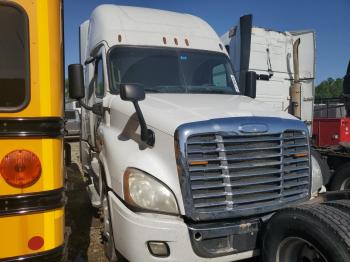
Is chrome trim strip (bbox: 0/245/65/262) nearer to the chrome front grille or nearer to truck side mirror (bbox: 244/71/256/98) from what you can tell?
the chrome front grille

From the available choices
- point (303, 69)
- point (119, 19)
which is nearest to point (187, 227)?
point (119, 19)

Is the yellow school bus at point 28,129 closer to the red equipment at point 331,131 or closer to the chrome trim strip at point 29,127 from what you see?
the chrome trim strip at point 29,127

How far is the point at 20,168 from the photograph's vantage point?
9.34 feet

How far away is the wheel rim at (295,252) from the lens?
11.1 feet

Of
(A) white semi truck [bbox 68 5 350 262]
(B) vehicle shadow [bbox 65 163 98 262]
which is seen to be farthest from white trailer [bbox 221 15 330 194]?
(A) white semi truck [bbox 68 5 350 262]

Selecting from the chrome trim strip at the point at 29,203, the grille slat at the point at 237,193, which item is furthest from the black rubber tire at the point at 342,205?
the chrome trim strip at the point at 29,203

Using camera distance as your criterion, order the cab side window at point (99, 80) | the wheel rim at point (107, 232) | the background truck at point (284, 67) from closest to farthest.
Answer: the wheel rim at point (107, 232) < the cab side window at point (99, 80) < the background truck at point (284, 67)

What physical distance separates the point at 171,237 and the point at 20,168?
1.41 metres

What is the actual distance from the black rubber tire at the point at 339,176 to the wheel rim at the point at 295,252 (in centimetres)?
393

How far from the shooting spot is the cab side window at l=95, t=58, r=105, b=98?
5406 millimetres

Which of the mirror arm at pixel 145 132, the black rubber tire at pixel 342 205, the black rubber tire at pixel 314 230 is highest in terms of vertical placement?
the mirror arm at pixel 145 132

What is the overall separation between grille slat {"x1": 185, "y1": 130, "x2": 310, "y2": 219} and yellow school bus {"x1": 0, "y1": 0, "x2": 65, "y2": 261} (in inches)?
49.1

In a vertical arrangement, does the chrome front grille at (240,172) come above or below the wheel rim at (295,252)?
above

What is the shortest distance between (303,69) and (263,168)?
267 inches
